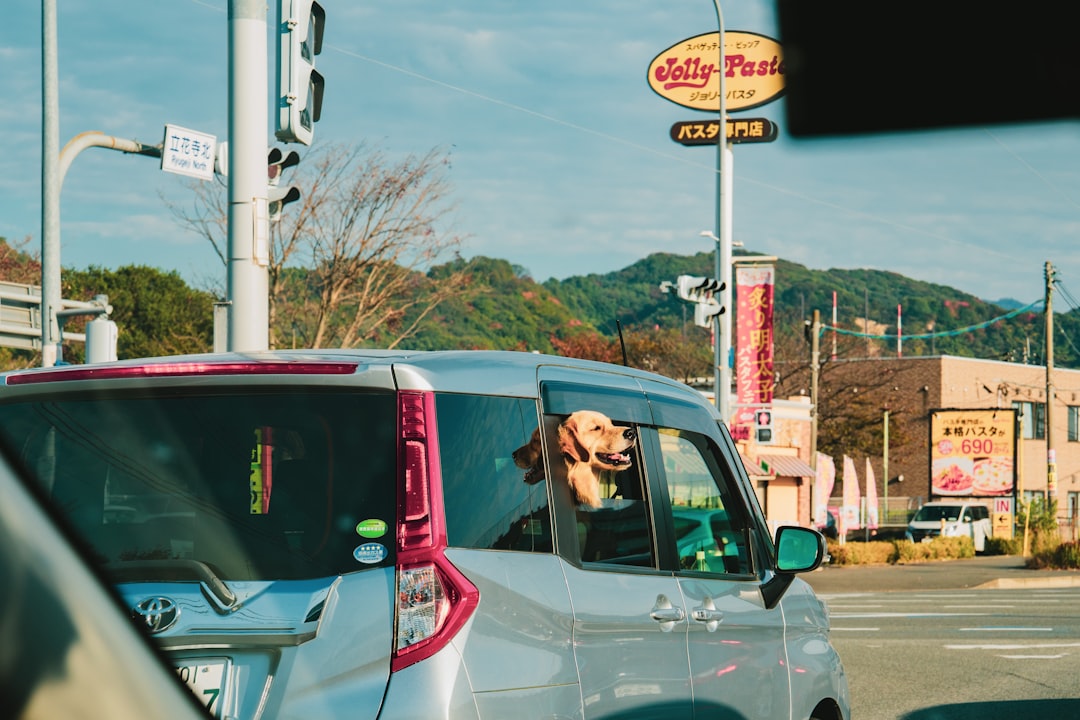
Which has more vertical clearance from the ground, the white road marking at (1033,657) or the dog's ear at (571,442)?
the dog's ear at (571,442)

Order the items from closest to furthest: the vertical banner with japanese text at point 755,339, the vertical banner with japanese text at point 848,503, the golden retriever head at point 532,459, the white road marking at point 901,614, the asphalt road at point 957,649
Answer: the golden retriever head at point 532,459 < the asphalt road at point 957,649 < the white road marking at point 901,614 < the vertical banner with japanese text at point 755,339 < the vertical banner with japanese text at point 848,503

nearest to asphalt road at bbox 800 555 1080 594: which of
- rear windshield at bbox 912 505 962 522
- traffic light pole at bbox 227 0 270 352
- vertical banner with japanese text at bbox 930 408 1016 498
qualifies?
rear windshield at bbox 912 505 962 522

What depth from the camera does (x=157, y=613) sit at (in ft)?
9.15

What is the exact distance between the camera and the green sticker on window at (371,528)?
9.61 feet

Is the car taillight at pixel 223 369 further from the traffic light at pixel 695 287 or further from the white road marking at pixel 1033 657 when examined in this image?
the traffic light at pixel 695 287

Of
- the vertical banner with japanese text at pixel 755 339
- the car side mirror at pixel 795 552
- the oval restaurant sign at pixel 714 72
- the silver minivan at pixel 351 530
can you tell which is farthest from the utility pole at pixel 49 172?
the oval restaurant sign at pixel 714 72

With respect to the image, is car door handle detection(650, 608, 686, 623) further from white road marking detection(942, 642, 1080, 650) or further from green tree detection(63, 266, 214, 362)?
green tree detection(63, 266, 214, 362)

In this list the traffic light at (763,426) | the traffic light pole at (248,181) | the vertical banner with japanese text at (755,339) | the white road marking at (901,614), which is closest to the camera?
the traffic light pole at (248,181)

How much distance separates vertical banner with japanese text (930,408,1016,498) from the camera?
43.9m

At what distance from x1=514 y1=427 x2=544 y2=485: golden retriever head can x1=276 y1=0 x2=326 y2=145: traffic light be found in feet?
18.6

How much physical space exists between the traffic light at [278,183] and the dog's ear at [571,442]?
5833 mm

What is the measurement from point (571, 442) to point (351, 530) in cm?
94

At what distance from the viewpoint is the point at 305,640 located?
277 cm

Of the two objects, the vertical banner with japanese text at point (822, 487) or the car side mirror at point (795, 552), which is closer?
the car side mirror at point (795, 552)
